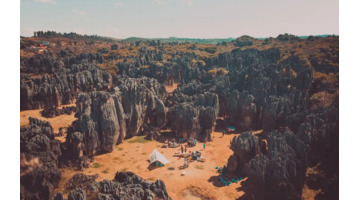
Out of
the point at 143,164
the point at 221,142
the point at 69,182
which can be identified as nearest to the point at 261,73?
the point at 221,142

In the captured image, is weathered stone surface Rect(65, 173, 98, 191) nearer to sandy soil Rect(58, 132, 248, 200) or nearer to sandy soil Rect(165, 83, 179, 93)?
sandy soil Rect(58, 132, 248, 200)

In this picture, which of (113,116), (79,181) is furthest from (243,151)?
(113,116)

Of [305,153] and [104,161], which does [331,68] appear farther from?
[104,161]

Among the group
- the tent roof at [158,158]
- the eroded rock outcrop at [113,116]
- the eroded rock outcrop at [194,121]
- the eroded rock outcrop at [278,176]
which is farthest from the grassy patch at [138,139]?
the eroded rock outcrop at [278,176]

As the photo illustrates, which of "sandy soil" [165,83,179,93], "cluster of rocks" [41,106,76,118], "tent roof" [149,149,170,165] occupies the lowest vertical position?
"tent roof" [149,149,170,165]

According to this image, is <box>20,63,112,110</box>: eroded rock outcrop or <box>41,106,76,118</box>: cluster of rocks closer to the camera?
<box>41,106,76,118</box>: cluster of rocks

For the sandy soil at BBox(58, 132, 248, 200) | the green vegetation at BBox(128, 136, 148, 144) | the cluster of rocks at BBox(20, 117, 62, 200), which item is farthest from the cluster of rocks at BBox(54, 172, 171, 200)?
the green vegetation at BBox(128, 136, 148, 144)

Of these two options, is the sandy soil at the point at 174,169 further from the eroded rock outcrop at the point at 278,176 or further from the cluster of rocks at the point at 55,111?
the cluster of rocks at the point at 55,111
